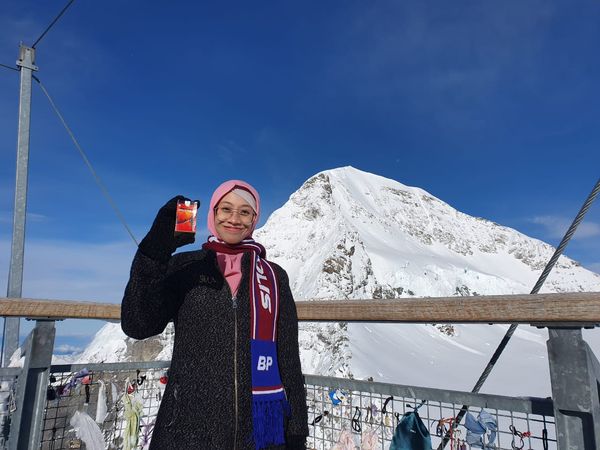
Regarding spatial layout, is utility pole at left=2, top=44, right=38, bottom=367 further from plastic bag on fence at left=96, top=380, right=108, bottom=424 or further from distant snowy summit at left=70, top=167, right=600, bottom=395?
distant snowy summit at left=70, top=167, right=600, bottom=395

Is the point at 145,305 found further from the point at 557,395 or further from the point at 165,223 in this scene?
the point at 557,395

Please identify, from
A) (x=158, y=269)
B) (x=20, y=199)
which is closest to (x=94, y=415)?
(x=158, y=269)

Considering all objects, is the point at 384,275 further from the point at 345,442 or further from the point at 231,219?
the point at 231,219

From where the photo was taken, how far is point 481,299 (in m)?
1.31

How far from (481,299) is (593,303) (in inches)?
11.9

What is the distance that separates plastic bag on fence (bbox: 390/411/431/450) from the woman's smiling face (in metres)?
0.99

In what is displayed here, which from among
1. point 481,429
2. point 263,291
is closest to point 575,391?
point 481,429

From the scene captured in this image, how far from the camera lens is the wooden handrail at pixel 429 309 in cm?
113

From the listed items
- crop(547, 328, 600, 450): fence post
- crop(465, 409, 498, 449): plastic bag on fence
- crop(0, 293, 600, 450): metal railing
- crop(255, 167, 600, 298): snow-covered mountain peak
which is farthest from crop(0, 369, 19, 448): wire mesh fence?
crop(255, 167, 600, 298): snow-covered mountain peak

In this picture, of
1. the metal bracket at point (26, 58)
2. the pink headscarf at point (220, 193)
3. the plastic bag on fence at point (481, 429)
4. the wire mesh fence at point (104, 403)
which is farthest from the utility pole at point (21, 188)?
the plastic bag on fence at point (481, 429)

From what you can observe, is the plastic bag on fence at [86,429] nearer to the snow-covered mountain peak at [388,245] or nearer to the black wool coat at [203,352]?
the black wool coat at [203,352]

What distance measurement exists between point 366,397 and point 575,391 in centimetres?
86

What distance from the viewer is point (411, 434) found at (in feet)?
4.91

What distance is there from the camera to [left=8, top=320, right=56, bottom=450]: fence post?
177cm
